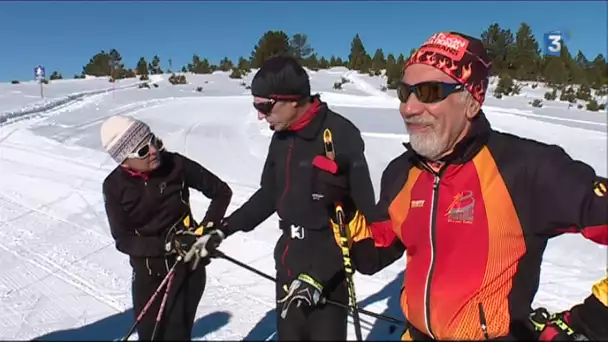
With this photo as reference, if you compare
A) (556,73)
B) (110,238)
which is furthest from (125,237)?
(556,73)

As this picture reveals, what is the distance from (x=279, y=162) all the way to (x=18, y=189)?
7.09m

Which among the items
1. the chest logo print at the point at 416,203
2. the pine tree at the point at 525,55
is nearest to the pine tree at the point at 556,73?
the pine tree at the point at 525,55

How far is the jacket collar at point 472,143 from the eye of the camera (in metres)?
1.99

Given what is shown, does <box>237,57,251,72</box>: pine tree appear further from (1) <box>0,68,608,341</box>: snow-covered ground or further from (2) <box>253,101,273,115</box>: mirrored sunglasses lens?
(2) <box>253,101,273,115</box>: mirrored sunglasses lens

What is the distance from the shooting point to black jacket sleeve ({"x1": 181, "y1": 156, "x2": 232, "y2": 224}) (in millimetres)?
3446

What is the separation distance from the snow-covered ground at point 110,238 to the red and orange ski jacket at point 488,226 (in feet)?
0.92

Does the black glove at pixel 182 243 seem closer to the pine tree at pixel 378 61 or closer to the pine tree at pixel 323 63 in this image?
the pine tree at pixel 378 61

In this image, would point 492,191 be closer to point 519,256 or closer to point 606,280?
point 519,256

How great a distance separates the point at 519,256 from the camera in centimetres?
196

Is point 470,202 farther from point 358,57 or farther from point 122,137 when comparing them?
point 358,57

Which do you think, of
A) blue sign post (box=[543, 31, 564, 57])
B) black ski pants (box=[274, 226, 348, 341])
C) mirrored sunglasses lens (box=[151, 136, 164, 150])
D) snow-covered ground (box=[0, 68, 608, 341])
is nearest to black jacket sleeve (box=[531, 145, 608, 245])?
snow-covered ground (box=[0, 68, 608, 341])

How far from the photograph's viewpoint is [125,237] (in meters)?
3.16

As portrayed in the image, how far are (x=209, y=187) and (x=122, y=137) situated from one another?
736mm

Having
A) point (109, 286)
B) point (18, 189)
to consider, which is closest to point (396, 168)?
point (109, 286)
